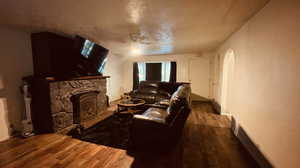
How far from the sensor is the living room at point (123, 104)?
4.95 ft

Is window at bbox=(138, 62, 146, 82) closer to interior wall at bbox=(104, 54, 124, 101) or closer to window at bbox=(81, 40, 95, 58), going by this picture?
interior wall at bbox=(104, 54, 124, 101)

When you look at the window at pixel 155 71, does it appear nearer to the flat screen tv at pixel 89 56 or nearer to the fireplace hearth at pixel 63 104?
the flat screen tv at pixel 89 56

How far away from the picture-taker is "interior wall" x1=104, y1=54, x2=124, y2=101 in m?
5.56

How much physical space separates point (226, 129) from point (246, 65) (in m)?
1.60

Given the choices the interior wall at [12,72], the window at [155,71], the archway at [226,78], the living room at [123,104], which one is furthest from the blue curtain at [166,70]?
the interior wall at [12,72]

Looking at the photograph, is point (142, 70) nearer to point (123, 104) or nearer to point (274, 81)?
point (123, 104)

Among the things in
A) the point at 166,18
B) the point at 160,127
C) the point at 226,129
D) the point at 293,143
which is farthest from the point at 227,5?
the point at 226,129

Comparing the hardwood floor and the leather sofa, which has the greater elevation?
the leather sofa

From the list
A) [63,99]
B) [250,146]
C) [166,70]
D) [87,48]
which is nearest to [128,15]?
[87,48]

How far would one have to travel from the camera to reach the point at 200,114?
4.04 meters

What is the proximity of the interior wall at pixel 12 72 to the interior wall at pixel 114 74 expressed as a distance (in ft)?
8.90

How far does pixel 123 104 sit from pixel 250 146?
2.93 meters

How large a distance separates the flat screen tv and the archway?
3.75m

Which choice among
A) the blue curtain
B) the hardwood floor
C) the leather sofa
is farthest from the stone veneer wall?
the blue curtain
